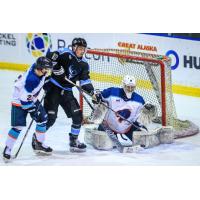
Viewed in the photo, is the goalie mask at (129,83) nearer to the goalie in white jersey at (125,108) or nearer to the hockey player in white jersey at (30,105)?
the goalie in white jersey at (125,108)

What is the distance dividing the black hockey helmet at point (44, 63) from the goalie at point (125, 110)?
453 millimetres

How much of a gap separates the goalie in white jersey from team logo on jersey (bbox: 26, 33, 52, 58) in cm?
57

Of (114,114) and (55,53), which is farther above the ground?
(55,53)

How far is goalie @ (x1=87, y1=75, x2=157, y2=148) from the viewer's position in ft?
15.7

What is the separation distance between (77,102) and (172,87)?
774 mm

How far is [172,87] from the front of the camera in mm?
4797

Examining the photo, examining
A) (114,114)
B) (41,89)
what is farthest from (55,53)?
(114,114)

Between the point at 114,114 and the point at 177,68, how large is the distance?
24.7 inches

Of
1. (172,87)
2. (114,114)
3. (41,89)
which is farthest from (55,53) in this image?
(172,87)

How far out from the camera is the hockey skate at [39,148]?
4824 millimetres

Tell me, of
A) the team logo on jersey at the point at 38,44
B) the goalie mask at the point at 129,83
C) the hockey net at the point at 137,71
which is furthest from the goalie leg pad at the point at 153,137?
the team logo on jersey at the point at 38,44

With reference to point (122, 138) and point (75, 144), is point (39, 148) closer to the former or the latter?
point (75, 144)
